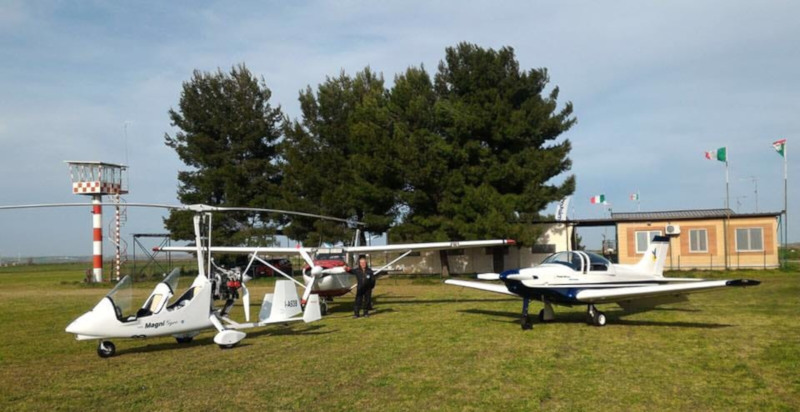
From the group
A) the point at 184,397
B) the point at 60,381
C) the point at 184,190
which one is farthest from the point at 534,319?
the point at 184,190

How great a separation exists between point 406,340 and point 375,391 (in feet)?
13.1

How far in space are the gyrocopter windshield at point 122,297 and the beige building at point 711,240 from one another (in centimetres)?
2801

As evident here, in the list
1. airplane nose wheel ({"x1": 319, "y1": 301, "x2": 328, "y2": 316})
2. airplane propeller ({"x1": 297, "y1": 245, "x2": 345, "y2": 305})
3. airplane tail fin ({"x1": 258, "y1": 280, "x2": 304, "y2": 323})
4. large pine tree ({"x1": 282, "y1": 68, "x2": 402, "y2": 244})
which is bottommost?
airplane nose wheel ({"x1": 319, "y1": 301, "x2": 328, "y2": 316})

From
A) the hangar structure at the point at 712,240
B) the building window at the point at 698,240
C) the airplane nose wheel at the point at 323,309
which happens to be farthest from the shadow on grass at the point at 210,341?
the building window at the point at 698,240

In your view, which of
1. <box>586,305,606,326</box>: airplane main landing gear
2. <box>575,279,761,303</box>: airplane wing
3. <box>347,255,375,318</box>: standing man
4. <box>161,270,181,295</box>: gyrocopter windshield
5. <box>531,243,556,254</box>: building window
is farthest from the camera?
<box>531,243,556,254</box>: building window

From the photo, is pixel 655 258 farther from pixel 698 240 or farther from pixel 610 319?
pixel 698 240

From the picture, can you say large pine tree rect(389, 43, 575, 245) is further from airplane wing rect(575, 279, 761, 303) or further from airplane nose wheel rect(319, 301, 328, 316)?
airplane wing rect(575, 279, 761, 303)

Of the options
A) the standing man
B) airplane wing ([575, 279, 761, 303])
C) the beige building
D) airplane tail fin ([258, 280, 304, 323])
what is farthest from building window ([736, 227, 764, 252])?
airplane tail fin ([258, 280, 304, 323])

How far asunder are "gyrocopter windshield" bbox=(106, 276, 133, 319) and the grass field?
81cm

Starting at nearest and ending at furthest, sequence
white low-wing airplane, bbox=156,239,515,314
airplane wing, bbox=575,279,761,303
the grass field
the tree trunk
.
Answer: the grass field → airplane wing, bbox=575,279,761,303 → white low-wing airplane, bbox=156,239,515,314 → the tree trunk

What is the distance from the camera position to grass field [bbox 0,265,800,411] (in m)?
6.76

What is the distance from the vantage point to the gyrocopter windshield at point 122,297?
33.0 ft

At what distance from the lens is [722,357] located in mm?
8812

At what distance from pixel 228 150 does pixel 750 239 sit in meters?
32.4
